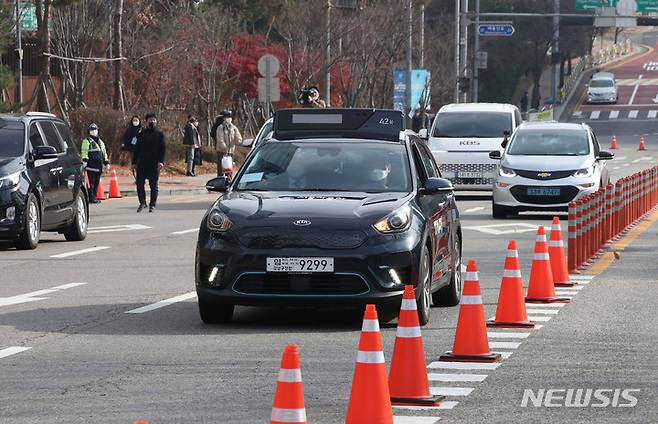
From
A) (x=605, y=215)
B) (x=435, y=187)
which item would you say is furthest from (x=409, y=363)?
(x=605, y=215)

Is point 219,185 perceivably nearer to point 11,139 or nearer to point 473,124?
point 11,139

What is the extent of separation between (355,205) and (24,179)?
8942 mm

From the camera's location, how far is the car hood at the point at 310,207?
13133 millimetres

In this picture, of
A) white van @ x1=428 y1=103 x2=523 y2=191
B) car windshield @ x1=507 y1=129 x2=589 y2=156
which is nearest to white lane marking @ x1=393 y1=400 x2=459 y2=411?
car windshield @ x1=507 y1=129 x2=589 y2=156

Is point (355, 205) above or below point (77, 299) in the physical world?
above

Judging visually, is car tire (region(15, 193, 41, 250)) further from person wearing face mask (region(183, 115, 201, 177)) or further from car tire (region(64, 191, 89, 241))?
person wearing face mask (region(183, 115, 201, 177))

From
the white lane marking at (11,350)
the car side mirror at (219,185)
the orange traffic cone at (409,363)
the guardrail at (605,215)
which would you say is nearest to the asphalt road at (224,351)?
the white lane marking at (11,350)

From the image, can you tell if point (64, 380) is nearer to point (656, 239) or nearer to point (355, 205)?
point (355, 205)

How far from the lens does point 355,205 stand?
13.5 metres

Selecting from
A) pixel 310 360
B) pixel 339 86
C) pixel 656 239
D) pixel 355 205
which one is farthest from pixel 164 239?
pixel 339 86

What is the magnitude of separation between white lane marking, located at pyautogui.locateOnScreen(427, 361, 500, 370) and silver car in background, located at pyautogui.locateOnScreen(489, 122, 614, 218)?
1803cm

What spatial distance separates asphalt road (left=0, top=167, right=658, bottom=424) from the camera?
944 centimetres

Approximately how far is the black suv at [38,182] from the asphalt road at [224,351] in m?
2.06

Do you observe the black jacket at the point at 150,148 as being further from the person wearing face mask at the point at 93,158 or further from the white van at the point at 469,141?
the white van at the point at 469,141
